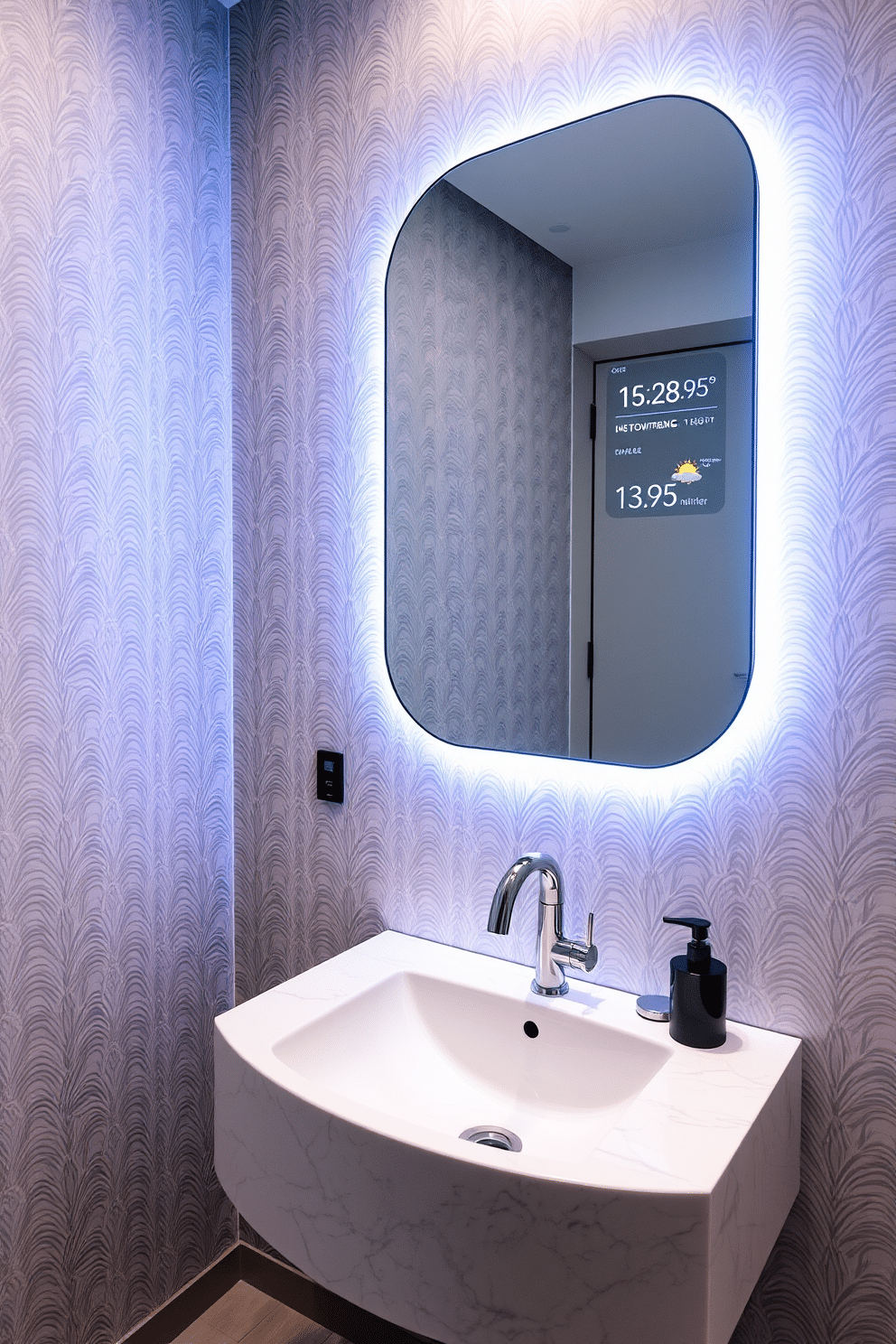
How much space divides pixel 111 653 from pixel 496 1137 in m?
0.96

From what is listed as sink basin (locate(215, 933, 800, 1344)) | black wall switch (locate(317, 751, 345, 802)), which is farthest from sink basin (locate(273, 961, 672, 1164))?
black wall switch (locate(317, 751, 345, 802))

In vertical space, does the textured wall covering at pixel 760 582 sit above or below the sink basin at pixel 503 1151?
above

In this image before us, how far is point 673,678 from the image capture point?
1204 millimetres

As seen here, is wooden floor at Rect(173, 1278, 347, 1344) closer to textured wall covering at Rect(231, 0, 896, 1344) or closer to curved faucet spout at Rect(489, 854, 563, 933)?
textured wall covering at Rect(231, 0, 896, 1344)

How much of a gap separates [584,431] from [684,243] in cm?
27

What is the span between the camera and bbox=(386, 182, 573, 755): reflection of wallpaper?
1.31m

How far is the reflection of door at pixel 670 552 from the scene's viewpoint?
3.77 ft

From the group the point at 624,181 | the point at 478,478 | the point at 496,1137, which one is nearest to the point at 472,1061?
the point at 496,1137

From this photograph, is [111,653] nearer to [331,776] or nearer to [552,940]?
[331,776]

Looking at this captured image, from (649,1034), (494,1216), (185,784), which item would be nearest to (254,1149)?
(494,1216)

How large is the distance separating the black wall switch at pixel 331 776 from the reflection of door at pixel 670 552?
0.50 metres

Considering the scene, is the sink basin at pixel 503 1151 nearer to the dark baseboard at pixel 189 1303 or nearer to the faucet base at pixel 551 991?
the faucet base at pixel 551 991

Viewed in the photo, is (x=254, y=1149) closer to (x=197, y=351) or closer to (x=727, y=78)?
(x=197, y=351)

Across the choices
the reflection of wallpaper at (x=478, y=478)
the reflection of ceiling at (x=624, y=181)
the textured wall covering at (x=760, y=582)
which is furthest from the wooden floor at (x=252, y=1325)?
the reflection of ceiling at (x=624, y=181)
